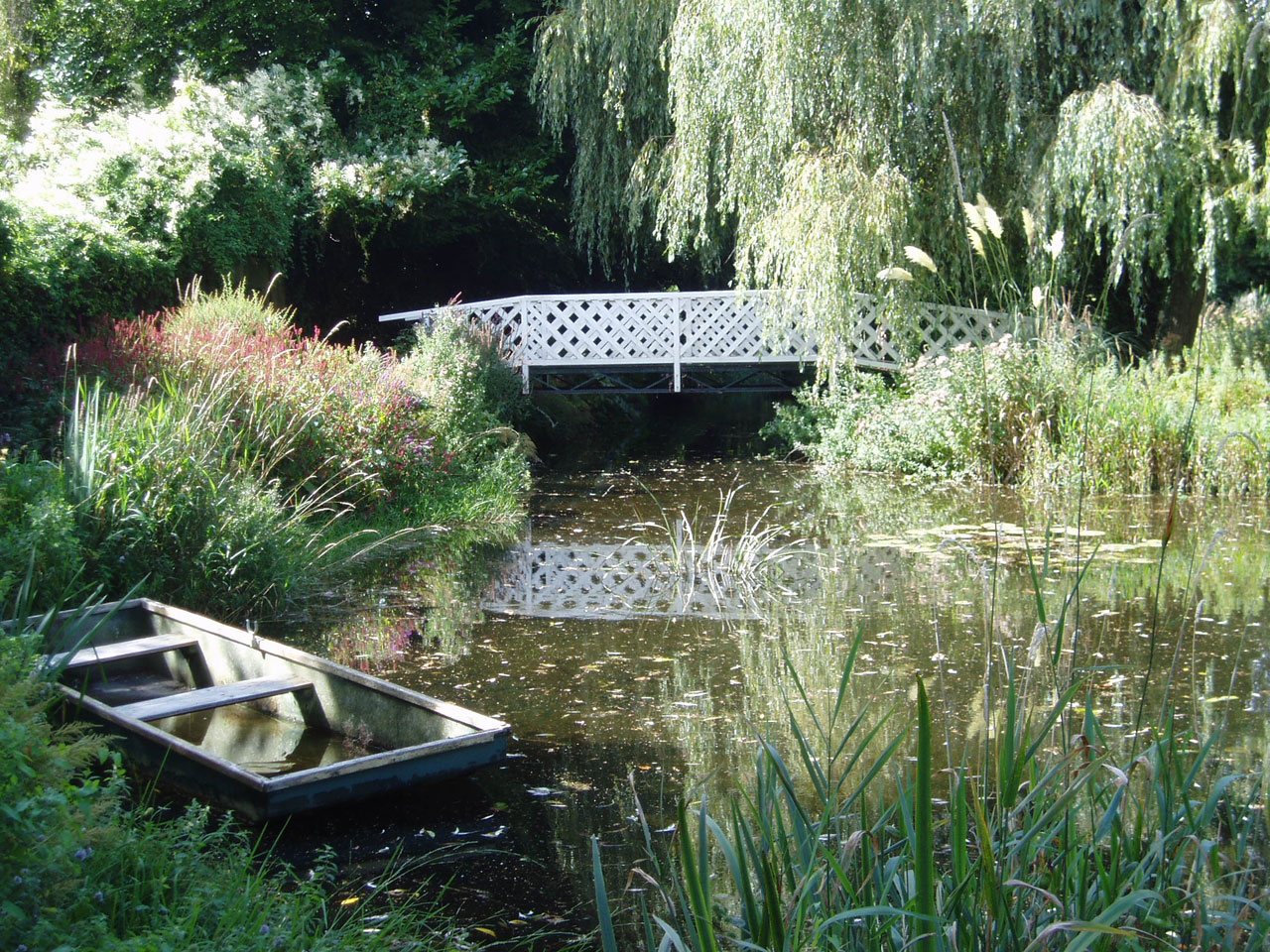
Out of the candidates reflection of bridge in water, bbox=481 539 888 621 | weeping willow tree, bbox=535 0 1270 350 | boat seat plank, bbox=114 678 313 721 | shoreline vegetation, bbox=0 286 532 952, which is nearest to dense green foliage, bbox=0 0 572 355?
shoreline vegetation, bbox=0 286 532 952

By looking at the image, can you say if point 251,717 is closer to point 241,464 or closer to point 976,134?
point 241,464

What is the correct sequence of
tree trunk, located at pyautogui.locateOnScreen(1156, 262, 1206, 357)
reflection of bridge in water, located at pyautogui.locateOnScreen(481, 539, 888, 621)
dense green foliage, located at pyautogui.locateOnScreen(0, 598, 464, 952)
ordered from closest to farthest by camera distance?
dense green foliage, located at pyautogui.locateOnScreen(0, 598, 464, 952)
reflection of bridge in water, located at pyautogui.locateOnScreen(481, 539, 888, 621)
tree trunk, located at pyautogui.locateOnScreen(1156, 262, 1206, 357)

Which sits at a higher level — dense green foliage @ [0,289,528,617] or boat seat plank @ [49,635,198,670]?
dense green foliage @ [0,289,528,617]

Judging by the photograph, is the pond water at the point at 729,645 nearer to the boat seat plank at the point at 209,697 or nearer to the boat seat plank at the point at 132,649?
the boat seat plank at the point at 209,697

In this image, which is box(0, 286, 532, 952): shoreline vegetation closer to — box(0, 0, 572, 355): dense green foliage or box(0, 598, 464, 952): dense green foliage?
box(0, 598, 464, 952): dense green foliage

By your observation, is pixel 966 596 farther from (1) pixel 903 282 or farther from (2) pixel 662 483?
(1) pixel 903 282

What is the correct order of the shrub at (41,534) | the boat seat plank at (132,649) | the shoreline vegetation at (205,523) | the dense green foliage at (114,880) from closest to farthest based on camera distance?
the dense green foliage at (114,880), the shoreline vegetation at (205,523), the boat seat plank at (132,649), the shrub at (41,534)

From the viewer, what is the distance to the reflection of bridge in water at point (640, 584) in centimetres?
647

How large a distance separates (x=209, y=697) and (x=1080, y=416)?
7.50 m

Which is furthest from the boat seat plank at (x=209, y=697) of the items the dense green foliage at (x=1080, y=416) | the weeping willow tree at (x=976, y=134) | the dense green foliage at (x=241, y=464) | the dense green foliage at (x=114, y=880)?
the weeping willow tree at (x=976, y=134)

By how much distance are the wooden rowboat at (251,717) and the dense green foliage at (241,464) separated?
338mm

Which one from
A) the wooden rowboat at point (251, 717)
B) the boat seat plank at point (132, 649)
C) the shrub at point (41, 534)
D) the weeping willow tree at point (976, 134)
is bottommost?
the wooden rowboat at point (251, 717)

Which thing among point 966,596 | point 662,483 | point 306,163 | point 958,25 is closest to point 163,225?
point 306,163

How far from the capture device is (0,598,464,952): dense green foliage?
2.10 metres
